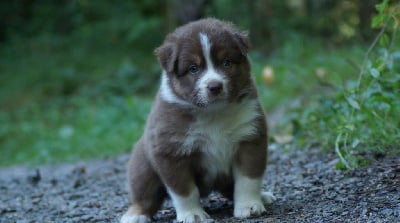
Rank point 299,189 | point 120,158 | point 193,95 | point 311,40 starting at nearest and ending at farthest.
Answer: point 193,95
point 299,189
point 120,158
point 311,40

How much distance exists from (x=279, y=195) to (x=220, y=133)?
107 centimetres

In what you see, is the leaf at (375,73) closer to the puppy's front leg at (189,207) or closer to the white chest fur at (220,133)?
the white chest fur at (220,133)

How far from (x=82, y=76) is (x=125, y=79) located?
1487 millimetres

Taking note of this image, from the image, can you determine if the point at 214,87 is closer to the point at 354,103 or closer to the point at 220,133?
the point at 220,133

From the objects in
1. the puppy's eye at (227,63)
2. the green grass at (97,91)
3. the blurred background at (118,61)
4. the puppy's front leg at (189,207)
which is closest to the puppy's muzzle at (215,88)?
the puppy's eye at (227,63)

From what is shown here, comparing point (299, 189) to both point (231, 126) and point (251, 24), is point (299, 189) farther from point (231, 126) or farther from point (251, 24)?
point (251, 24)

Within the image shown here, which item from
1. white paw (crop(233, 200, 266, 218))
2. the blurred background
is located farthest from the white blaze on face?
the blurred background

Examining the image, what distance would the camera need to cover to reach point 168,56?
493 cm

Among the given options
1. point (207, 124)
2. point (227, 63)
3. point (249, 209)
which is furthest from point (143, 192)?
point (227, 63)

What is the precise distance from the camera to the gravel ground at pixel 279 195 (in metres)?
4.50

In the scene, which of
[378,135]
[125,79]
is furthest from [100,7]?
[378,135]

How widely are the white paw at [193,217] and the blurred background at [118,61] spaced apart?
3024 millimetres

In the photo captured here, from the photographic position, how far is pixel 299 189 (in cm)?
547

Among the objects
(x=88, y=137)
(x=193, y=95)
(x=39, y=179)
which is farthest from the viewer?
(x=88, y=137)
